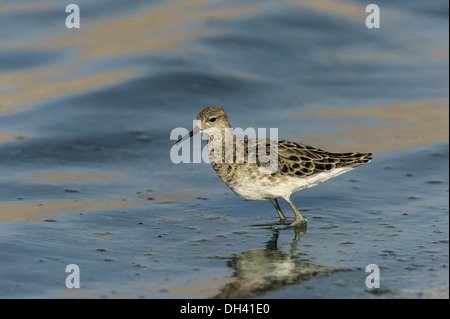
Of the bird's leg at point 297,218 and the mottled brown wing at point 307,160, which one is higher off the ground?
the mottled brown wing at point 307,160

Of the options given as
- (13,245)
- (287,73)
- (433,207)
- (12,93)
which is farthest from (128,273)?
(287,73)

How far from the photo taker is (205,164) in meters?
13.3

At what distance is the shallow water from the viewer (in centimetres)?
816

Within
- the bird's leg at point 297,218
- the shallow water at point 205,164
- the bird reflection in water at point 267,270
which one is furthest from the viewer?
the bird's leg at point 297,218

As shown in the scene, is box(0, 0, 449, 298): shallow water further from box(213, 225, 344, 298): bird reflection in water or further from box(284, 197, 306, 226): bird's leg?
box(284, 197, 306, 226): bird's leg

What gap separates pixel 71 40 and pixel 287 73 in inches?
226

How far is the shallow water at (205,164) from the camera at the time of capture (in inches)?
321

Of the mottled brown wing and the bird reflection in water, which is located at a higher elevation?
the mottled brown wing

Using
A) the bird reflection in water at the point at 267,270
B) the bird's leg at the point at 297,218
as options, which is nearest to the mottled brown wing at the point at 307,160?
the bird's leg at the point at 297,218

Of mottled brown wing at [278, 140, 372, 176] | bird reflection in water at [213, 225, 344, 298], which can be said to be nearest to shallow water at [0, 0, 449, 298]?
bird reflection in water at [213, 225, 344, 298]

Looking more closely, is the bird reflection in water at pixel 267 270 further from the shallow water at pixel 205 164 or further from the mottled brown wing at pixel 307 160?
the mottled brown wing at pixel 307 160

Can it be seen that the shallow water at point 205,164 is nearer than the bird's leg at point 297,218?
Yes

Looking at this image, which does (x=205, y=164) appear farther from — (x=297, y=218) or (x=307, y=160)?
(x=297, y=218)

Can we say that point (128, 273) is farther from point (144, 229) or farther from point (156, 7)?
point (156, 7)
